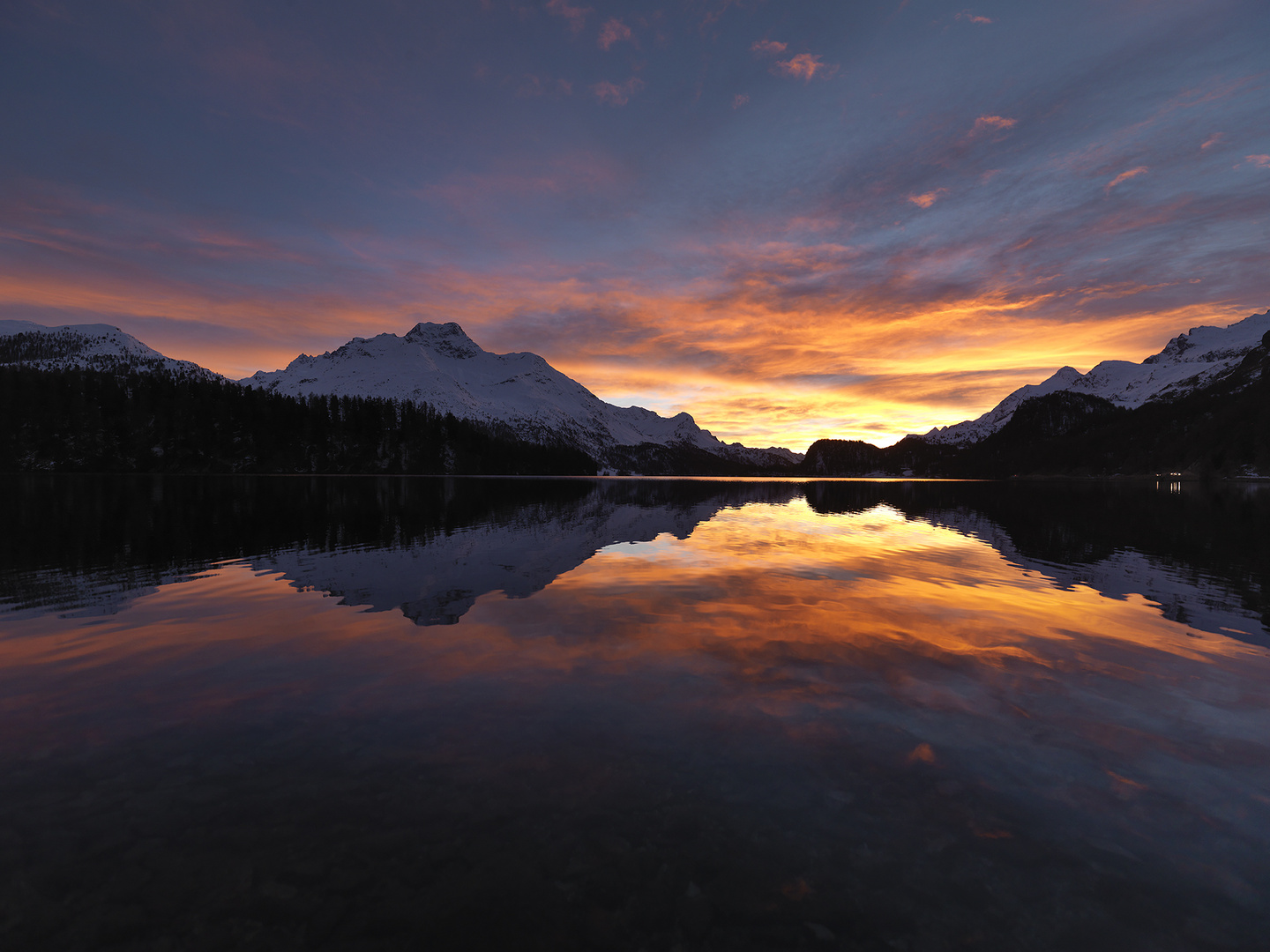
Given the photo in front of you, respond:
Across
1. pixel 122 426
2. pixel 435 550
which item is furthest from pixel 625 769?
pixel 122 426

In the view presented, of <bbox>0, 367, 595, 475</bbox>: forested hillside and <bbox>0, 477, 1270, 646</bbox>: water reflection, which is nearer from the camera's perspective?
<bbox>0, 477, 1270, 646</bbox>: water reflection

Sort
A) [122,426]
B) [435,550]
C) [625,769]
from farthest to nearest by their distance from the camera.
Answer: [122,426] → [435,550] → [625,769]

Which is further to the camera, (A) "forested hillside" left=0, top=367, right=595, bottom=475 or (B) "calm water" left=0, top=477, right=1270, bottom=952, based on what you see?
(A) "forested hillside" left=0, top=367, right=595, bottom=475

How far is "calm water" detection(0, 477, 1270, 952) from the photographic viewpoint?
20.6ft

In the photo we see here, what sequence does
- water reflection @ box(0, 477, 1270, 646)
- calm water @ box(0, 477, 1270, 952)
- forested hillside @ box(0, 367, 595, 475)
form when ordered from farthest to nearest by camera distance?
1. forested hillside @ box(0, 367, 595, 475)
2. water reflection @ box(0, 477, 1270, 646)
3. calm water @ box(0, 477, 1270, 952)

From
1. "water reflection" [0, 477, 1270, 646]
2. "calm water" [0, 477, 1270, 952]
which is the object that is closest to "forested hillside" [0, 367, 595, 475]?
"water reflection" [0, 477, 1270, 646]

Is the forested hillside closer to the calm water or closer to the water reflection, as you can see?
the water reflection

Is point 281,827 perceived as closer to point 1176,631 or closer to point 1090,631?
point 1090,631

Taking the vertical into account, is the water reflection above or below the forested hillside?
below

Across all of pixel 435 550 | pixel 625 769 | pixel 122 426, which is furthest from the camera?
pixel 122 426

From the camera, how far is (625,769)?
9.30m

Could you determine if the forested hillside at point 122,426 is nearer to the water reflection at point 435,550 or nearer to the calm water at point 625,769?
the water reflection at point 435,550

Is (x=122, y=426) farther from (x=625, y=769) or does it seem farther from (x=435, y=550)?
(x=625, y=769)

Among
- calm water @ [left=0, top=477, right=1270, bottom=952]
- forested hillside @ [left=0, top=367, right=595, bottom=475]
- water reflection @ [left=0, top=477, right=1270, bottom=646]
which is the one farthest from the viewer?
forested hillside @ [left=0, top=367, right=595, bottom=475]
